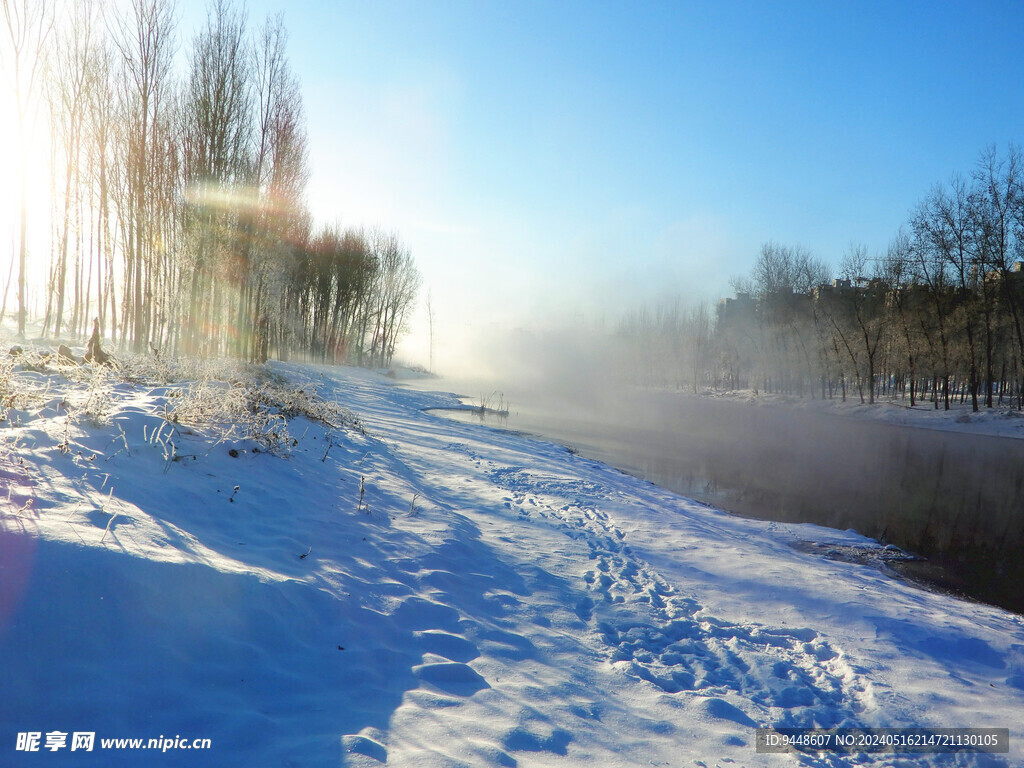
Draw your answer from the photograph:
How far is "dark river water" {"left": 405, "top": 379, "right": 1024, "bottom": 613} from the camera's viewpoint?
25.1 ft

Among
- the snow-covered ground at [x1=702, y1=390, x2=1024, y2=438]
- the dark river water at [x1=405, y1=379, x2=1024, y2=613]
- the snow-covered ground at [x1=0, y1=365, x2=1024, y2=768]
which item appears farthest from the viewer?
the snow-covered ground at [x1=702, y1=390, x2=1024, y2=438]

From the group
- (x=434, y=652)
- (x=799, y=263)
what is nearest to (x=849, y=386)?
(x=799, y=263)

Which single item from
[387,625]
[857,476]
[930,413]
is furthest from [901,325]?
[387,625]

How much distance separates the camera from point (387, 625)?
352 centimetres

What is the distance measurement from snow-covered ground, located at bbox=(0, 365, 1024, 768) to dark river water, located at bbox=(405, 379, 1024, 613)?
2137mm

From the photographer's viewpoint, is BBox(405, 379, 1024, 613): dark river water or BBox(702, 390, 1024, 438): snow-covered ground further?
BBox(702, 390, 1024, 438): snow-covered ground

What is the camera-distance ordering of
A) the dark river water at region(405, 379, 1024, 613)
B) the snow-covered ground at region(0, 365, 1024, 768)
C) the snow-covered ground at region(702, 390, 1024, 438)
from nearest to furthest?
1. the snow-covered ground at region(0, 365, 1024, 768)
2. the dark river water at region(405, 379, 1024, 613)
3. the snow-covered ground at region(702, 390, 1024, 438)

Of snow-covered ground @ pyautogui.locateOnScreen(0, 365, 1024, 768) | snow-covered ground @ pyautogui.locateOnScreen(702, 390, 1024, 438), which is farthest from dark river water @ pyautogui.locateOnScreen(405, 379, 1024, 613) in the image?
snow-covered ground @ pyautogui.locateOnScreen(0, 365, 1024, 768)

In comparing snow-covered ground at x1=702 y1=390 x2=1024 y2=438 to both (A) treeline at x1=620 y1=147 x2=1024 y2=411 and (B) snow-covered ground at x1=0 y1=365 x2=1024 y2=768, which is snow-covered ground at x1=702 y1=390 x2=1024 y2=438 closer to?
(A) treeline at x1=620 y1=147 x2=1024 y2=411

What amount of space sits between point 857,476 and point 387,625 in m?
13.9

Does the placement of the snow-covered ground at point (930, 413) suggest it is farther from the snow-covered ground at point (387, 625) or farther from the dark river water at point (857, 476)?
the snow-covered ground at point (387, 625)

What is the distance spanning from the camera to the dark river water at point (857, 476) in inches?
301

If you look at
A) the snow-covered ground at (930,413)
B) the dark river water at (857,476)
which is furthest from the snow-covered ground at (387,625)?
the snow-covered ground at (930,413)

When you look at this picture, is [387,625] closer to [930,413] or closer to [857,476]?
[857,476]
